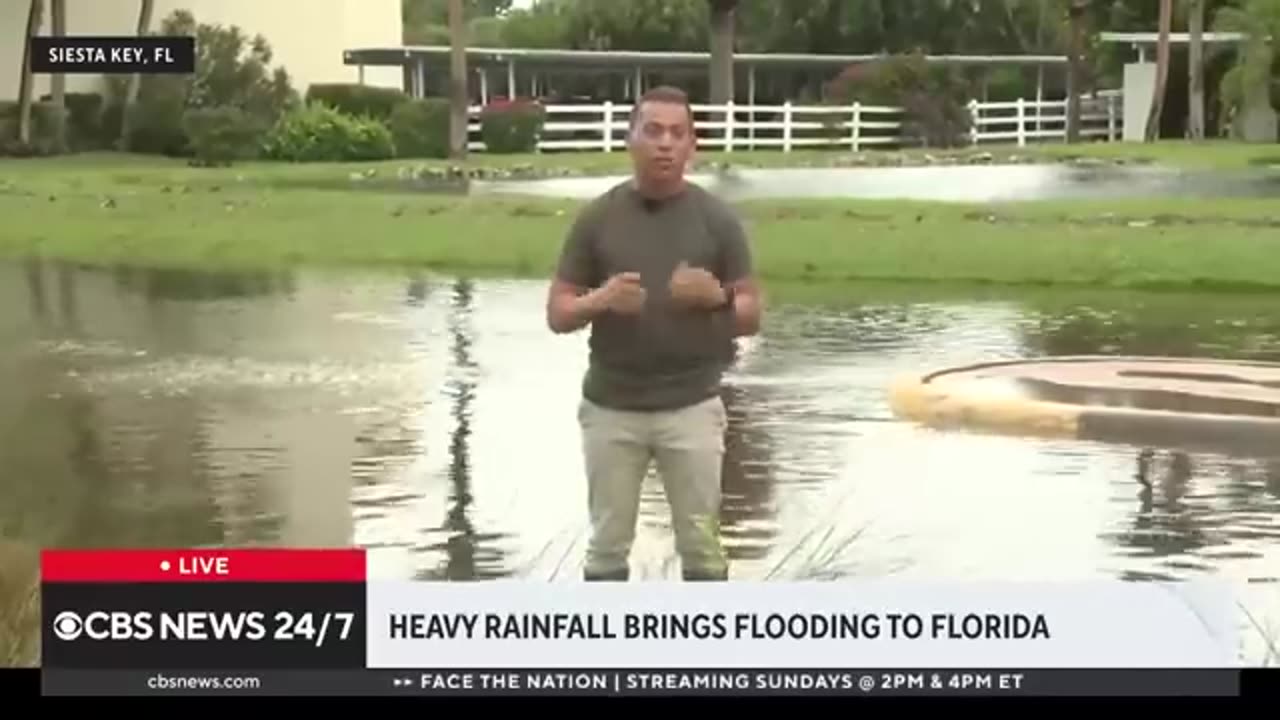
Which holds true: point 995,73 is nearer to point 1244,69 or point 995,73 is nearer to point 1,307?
point 1244,69

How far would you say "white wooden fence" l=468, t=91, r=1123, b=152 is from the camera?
5.05 m

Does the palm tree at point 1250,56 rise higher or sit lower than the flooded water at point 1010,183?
higher

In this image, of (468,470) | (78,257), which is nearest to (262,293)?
(78,257)

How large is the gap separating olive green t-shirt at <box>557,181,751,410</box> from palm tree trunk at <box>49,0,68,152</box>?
147 centimetres

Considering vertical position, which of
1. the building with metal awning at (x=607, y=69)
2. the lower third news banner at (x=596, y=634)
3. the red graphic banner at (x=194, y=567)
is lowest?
the lower third news banner at (x=596, y=634)

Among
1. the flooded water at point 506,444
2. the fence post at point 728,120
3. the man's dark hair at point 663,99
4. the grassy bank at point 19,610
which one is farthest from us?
the fence post at point 728,120

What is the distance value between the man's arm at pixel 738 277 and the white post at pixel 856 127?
1018 millimetres

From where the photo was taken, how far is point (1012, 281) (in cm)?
581

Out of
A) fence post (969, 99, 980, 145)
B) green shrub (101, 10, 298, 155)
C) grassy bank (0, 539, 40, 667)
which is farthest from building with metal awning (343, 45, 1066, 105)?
grassy bank (0, 539, 40, 667)

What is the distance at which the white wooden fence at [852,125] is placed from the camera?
5055 millimetres

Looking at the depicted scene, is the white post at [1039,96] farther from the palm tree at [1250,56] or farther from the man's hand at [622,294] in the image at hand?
the man's hand at [622,294]

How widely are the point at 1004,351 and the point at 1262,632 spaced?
1.04m

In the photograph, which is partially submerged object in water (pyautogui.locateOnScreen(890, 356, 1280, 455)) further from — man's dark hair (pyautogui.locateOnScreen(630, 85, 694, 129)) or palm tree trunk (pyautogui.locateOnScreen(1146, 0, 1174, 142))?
man's dark hair (pyautogui.locateOnScreen(630, 85, 694, 129))

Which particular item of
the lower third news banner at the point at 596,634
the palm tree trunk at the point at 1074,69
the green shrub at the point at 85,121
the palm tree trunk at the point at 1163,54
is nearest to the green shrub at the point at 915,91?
the palm tree trunk at the point at 1074,69
